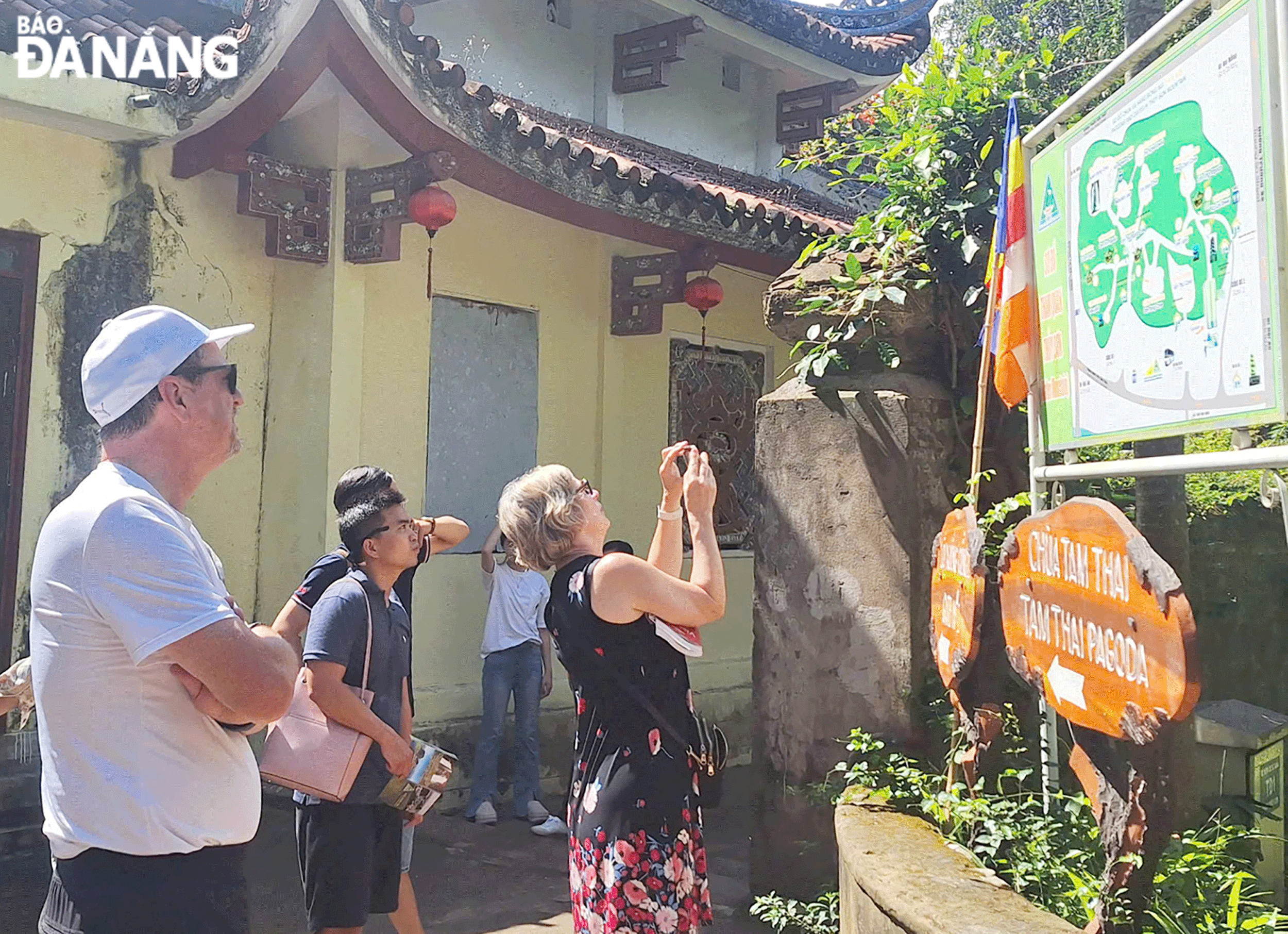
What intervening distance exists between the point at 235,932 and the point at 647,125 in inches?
362

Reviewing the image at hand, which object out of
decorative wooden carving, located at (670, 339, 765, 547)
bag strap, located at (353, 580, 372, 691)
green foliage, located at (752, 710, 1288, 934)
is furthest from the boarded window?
green foliage, located at (752, 710, 1288, 934)

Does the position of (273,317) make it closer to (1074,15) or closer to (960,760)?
(960,760)

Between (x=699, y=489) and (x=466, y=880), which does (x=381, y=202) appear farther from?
(x=699, y=489)

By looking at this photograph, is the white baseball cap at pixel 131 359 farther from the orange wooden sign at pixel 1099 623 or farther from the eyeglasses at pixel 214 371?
the orange wooden sign at pixel 1099 623

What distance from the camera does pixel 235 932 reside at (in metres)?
2.08

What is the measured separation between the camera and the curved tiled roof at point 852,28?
1049 cm

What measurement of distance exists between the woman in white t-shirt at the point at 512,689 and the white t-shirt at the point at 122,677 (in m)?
4.32

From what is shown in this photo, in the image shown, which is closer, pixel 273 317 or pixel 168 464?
pixel 168 464

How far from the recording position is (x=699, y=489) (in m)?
3.05

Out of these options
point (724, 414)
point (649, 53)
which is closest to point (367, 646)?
point (724, 414)

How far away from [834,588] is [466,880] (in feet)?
7.54

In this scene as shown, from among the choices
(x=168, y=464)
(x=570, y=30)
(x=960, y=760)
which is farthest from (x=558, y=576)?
(x=570, y=30)

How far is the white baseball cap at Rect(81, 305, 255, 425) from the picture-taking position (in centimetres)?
210

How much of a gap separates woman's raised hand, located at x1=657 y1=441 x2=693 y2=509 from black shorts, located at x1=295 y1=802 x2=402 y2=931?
1.28m
